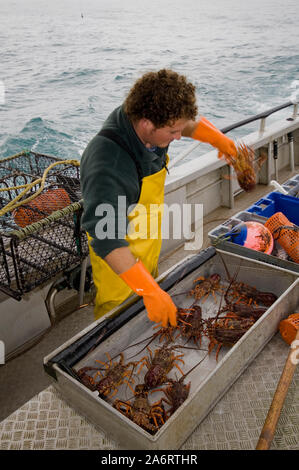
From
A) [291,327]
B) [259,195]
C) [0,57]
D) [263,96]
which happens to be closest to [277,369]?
[291,327]

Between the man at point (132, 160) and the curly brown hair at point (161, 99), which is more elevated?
the curly brown hair at point (161, 99)

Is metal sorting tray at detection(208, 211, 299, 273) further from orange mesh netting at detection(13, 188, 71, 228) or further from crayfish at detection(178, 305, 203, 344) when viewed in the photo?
orange mesh netting at detection(13, 188, 71, 228)

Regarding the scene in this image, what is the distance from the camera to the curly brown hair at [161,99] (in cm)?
139

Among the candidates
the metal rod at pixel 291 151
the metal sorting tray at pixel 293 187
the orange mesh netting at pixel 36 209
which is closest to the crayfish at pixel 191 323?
the orange mesh netting at pixel 36 209

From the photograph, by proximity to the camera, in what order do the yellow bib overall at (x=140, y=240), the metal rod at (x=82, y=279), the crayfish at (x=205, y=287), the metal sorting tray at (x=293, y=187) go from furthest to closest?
the metal sorting tray at (x=293, y=187) → the metal rod at (x=82, y=279) → the crayfish at (x=205, y=287) → the yellow bib overall at (x=140, y=240)

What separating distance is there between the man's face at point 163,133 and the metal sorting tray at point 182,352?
0.74 meters

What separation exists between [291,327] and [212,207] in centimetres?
220

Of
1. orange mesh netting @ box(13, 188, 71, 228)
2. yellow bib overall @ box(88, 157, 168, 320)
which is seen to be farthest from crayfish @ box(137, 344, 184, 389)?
orange mesh netting @ box(13, 188, 71, 228)

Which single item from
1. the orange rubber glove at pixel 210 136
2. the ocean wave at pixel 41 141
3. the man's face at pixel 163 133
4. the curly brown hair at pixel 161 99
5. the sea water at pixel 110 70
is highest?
the curly brown hair at pixel 161 99

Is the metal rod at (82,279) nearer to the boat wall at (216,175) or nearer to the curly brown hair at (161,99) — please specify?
the boat wall at (216,175)

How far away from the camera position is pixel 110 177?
4.76 feet

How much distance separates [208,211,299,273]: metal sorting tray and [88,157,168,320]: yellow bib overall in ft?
1.24

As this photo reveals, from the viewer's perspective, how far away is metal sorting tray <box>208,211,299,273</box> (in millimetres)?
2047
